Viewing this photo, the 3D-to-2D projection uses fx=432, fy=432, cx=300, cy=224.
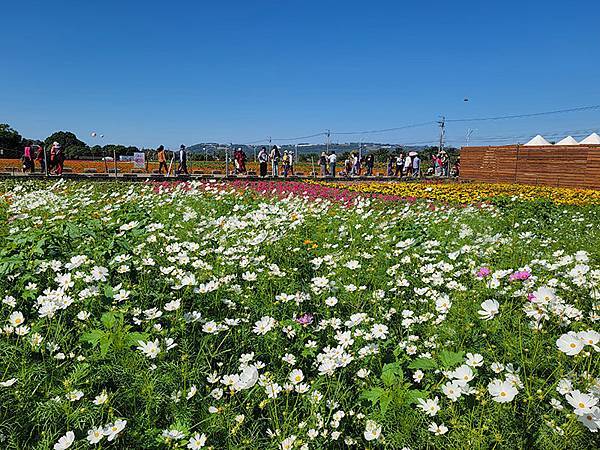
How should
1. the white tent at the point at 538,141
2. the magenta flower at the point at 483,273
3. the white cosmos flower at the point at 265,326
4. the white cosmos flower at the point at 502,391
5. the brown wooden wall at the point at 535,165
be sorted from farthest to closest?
the white tent at the point at 538,141
the brown wooden wall at the point at 535,165
the magenta flower at the point at 483,273
the white cosmos flower at the point at 265,326
the white cosmos flower at the point at 502,391

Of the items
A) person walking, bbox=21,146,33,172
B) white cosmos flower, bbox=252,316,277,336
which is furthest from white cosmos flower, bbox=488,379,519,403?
person walking, bbox=21,146,33,172

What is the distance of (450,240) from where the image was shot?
14.6ft

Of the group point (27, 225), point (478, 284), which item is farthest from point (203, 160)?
point (478, 284)

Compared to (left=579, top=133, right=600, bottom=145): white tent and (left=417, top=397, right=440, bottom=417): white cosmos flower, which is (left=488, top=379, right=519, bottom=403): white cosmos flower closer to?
(left=417, top=397, right=440, bottom=417): white cosmos flower

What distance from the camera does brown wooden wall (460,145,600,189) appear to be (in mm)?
16938

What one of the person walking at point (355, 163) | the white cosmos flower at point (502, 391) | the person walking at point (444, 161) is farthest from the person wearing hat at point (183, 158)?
the white cosmos flower at point (502, 391)

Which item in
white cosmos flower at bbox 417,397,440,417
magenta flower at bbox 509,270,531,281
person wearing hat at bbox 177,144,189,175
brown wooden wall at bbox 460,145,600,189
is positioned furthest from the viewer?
person wearing hat at bbox 177,144,189,175

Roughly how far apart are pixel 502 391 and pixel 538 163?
20533 mm

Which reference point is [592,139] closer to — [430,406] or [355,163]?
[355,163]

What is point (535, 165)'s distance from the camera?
19.4 m

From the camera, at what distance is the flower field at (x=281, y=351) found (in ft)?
5.34

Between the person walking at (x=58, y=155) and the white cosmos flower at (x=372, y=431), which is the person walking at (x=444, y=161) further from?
the white cosmos flower at (x=372, y=431)

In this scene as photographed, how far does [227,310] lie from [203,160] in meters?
38.0

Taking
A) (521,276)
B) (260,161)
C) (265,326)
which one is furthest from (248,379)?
(260,161)
